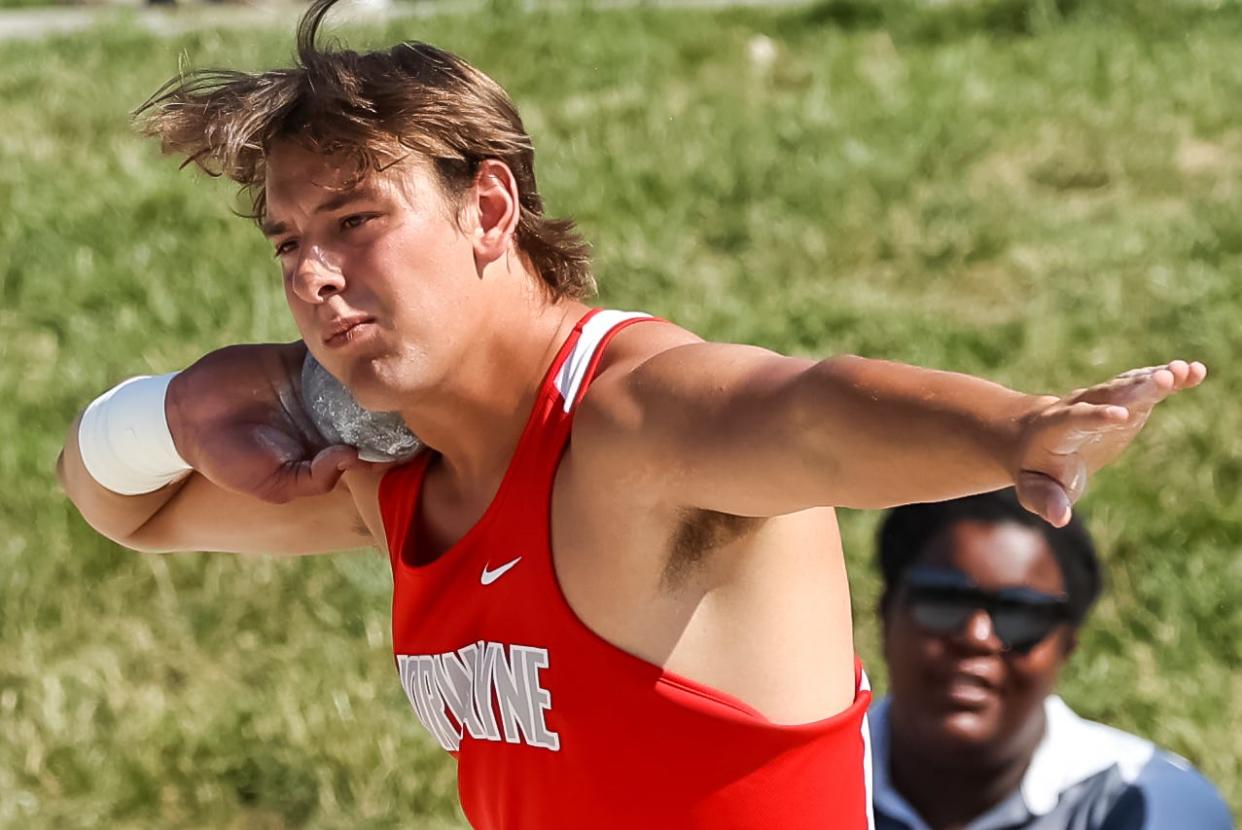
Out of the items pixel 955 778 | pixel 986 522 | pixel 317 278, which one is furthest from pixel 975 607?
pixel 317 278

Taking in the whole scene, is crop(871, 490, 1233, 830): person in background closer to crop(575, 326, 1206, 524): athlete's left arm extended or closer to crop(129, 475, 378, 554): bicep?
crop(129, 475, 378, 554): bicep

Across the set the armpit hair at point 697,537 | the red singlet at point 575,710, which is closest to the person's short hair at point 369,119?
the red singlet at point 575,710

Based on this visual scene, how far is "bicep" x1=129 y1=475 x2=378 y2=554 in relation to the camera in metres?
2.84

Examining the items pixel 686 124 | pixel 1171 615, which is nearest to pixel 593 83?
pixel 686 124

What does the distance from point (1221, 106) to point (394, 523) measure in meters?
4.79

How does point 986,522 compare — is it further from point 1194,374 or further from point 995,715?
point 1194,374

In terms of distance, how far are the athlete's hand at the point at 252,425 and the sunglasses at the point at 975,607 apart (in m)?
1.33

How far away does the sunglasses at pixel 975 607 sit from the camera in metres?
3.52

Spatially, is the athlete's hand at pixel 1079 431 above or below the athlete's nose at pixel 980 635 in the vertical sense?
above

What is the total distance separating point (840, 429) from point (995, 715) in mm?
1804

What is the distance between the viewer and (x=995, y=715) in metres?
3.47

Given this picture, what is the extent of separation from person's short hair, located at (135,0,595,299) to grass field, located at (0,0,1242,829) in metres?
1.69

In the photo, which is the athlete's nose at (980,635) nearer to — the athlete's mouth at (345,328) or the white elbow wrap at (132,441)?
the white elbow wrap at (132,441)

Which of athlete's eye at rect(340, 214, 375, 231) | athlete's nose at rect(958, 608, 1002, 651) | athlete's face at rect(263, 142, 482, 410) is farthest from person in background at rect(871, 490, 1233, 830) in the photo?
athlete's eye at rect(340, 214, 375, 231)
